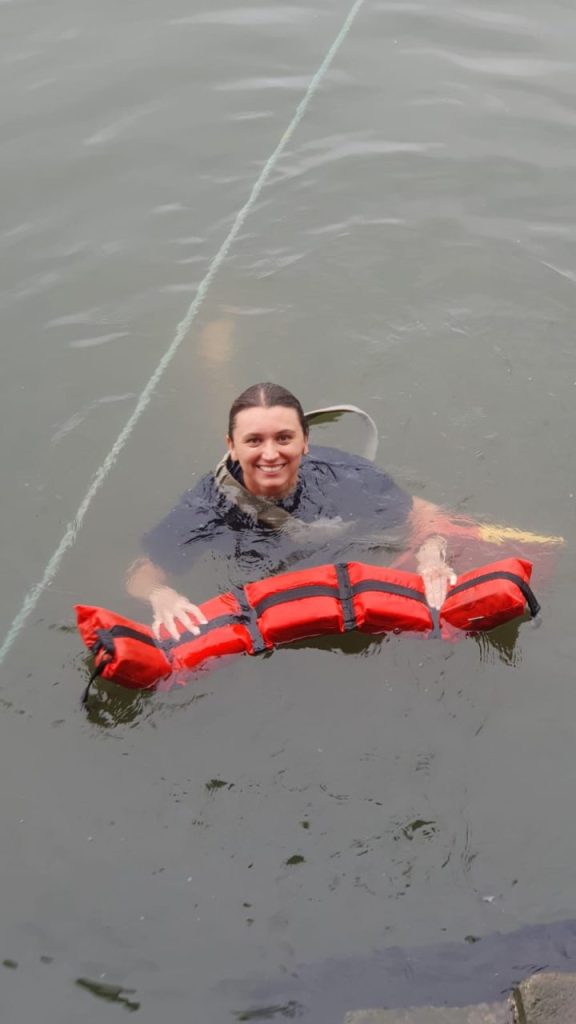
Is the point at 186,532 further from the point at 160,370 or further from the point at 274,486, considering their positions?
the point at 160,370

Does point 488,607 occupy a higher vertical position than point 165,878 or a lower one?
higher

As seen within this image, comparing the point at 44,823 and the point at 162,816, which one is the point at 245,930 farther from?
the point at 44,823

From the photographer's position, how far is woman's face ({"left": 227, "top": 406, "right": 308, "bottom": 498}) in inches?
156

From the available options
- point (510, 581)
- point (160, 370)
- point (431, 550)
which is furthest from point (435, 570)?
point (160, 370)

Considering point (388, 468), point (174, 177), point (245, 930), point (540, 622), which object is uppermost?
point (174, 177)

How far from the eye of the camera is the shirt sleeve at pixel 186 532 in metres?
4.27

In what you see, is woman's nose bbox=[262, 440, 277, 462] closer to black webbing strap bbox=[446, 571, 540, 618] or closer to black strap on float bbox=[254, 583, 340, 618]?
black strap on float bbox=[254, 583, 340, 618]

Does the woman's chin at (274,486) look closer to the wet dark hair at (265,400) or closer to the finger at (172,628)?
the wet dark hair at (265,400)

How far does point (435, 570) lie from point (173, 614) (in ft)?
3.39

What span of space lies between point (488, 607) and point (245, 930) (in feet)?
4.60

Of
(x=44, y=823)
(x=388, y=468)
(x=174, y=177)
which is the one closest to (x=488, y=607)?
(x=388, y=468)

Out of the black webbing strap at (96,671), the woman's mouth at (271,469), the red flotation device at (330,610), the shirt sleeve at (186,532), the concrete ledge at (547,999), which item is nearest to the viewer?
the concrete ledge at (547,999)

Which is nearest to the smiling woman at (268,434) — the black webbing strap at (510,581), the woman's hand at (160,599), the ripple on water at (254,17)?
the woman's hand at (160,599)

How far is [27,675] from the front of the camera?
162 inches
